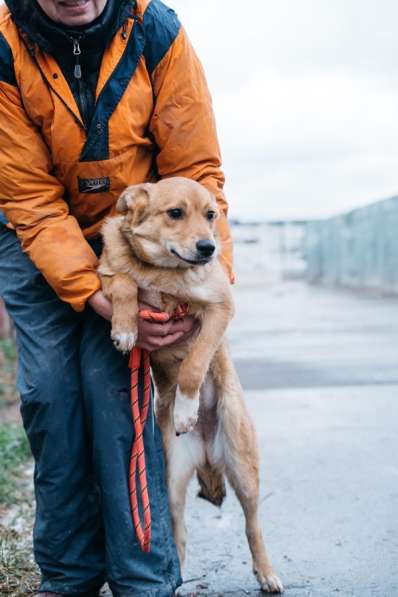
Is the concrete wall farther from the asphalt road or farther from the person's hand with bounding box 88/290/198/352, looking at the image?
the person's hand with bounding box 88/290/198/352

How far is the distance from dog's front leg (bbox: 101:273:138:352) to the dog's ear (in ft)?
0.81

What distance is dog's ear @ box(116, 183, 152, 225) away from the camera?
330cm

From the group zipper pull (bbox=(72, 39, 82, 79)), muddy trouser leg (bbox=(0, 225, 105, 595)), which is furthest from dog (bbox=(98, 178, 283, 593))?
zipper pull (bbox=(72, 39, 82, 79))

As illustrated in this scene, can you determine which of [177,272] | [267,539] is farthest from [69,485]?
[267,539]

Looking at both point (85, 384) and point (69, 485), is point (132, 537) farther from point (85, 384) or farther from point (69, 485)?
point (85, 384)

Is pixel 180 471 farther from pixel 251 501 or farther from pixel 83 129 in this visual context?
pixel 83 129

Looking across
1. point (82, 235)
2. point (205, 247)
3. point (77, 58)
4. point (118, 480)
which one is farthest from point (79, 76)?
point (118, 480)

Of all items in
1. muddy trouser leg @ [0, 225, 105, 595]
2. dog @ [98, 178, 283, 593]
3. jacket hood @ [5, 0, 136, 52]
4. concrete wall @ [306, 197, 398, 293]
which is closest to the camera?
jacket hood @ [5, 0, 136, 52]

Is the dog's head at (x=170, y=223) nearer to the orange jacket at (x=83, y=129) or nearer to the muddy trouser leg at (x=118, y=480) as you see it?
the orange jacket at (x=83, y=129)

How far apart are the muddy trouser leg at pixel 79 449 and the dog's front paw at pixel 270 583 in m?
0.39

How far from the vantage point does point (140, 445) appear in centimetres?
322

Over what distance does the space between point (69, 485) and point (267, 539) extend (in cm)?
116

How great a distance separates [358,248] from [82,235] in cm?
1703

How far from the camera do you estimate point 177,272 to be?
341 cm
